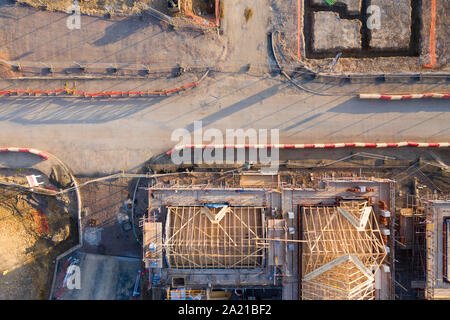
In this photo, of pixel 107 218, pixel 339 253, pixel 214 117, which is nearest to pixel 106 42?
pixel 214 117

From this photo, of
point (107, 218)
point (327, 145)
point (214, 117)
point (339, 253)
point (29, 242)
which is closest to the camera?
point (339, 253)

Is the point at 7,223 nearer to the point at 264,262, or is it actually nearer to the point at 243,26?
the point at 264,262

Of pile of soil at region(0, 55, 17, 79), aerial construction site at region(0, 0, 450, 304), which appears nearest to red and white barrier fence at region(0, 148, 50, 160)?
aerial construction site at region(0, 0, 450, 304)

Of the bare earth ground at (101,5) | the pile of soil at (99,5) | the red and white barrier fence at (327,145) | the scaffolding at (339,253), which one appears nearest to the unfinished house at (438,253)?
the scaffolding at (339,253)

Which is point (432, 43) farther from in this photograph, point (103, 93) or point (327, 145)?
point (103, 93)

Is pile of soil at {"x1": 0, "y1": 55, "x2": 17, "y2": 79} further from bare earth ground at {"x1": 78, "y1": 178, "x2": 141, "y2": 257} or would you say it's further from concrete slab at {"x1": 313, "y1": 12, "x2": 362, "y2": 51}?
concrete slab at {"x1": 313, "y1": 12, "x2": 362, "y2": 51}
